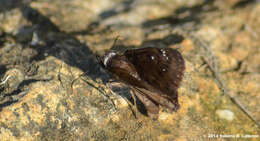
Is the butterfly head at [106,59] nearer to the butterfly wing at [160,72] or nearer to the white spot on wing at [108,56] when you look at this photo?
the white spot on wing at [108,56]

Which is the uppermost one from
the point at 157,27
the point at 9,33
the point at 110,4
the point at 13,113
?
the point at 110,4

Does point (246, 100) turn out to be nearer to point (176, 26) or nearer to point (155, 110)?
point (155, 110)

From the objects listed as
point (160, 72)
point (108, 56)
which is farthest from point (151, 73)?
point (108, 56)

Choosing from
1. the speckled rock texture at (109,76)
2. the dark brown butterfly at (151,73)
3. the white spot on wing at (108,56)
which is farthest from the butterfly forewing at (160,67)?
the speckled rock texture at (109,76)

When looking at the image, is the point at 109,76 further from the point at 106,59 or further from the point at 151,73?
the point at 151,73

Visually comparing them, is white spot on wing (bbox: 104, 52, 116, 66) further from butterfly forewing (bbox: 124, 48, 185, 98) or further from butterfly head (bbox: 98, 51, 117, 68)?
butterfly forewing (bbox: 124, 48, 185, 98)

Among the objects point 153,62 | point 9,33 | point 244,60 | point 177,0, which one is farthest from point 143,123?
point 177,0
